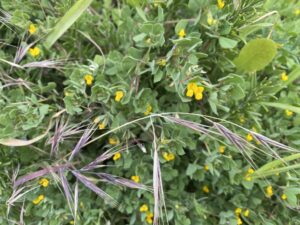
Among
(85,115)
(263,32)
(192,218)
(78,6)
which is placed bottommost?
(192,218)

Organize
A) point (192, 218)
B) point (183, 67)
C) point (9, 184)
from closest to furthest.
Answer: point (183, 67)
point (9, 184)
point (192, 218)

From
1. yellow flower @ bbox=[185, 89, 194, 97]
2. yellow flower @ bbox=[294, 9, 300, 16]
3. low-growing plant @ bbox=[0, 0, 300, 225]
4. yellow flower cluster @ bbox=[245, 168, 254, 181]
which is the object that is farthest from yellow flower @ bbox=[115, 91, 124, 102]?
yellow flower @ bbox=[294, 9, 300, 16]

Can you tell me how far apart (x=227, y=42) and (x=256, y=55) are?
134 mm

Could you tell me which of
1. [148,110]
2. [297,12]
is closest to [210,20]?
[148,110]

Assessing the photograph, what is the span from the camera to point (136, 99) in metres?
1.44

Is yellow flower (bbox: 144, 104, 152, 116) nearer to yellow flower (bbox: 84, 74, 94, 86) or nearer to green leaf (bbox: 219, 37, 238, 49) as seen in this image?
yellow flower (bbox: 84, 74, 94, 86)

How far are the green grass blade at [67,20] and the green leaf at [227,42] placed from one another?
0.50m

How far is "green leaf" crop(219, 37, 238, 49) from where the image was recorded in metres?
1.36

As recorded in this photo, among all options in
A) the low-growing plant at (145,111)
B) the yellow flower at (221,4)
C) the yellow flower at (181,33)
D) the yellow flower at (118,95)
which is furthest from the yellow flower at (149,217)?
the yellow flower at (221,4)

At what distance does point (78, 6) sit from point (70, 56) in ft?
0.95

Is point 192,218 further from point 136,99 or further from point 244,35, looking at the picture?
point 244,35

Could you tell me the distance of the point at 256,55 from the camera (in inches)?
56.2

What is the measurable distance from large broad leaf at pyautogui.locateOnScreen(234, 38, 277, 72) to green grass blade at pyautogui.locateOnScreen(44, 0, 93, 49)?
0.60m

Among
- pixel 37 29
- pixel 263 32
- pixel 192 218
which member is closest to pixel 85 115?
pixel 37 29
